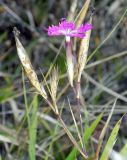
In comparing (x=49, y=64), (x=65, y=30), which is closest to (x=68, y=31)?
(x=65, y=30)

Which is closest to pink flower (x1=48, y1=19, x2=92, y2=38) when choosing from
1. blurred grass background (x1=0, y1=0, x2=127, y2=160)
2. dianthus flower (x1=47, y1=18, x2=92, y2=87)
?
dianthus flower (x1=47, y1=18, x2=92, y2=87)

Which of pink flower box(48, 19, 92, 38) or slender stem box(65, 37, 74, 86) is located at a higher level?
pink flower box(48, 19, 92, 38)

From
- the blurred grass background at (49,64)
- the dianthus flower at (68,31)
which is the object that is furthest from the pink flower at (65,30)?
the blurred grass background at (49,64)

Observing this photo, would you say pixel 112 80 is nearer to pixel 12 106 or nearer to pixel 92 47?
pixel 92 47

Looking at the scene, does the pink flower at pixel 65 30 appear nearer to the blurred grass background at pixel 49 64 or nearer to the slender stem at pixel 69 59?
the slender stem at pixel 69 59

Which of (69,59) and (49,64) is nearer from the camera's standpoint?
(69,59)

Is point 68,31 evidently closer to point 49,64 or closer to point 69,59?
point 69,59

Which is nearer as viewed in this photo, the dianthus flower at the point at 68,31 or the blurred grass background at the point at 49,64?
the dianthus flower at the point at 68,31

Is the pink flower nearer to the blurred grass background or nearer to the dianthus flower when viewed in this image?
the dianthus flower
